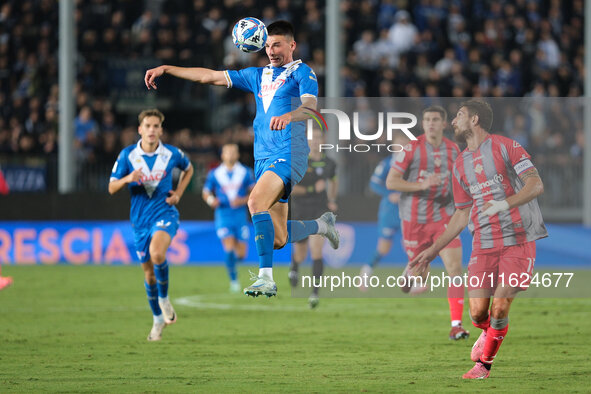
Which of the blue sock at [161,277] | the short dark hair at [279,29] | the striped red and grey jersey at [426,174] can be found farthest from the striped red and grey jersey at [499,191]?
Answer: the blue sock at [161,277]

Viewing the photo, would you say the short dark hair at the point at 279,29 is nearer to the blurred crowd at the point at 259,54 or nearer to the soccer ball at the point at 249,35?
the soccer ball at the point at 249,35

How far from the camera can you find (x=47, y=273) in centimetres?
1953

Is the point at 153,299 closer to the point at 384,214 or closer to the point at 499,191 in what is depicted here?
the point at 384,214

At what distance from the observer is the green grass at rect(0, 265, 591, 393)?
27.5 ft

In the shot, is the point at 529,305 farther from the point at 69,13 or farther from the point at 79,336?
the point at 69,13

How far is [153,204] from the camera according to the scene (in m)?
11.5

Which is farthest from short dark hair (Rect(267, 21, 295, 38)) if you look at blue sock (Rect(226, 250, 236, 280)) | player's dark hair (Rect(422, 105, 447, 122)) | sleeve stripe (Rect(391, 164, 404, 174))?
blue sock (Rect(226, 250, 236, 280))

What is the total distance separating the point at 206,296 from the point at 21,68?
10332 millimetres

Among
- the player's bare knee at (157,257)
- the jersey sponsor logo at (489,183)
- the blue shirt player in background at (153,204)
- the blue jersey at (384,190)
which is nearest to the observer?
the jersey sponsor logo at (489,183)

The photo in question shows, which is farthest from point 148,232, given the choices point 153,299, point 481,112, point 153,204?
point 481,112

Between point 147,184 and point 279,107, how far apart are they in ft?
10.5

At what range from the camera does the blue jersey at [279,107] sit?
28.8 feet

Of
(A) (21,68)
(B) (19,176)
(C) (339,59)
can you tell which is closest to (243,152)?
(C) (339,59)

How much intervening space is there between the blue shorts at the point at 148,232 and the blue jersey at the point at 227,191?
574 centimetres
